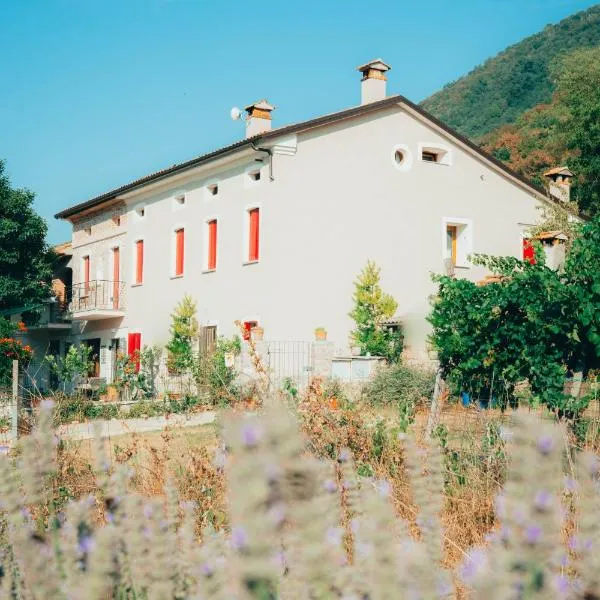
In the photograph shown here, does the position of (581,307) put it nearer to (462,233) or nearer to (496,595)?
(496,595)

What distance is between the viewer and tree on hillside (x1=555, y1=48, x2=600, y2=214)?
31.9 meters

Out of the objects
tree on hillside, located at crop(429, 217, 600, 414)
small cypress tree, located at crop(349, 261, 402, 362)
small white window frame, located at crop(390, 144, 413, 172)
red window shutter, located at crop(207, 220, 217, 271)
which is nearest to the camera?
tree on hillside, located at crop(429, 217, 600, 414)

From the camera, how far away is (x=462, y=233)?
23.1 metres

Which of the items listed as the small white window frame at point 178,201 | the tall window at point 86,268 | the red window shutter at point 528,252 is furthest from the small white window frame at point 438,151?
the tall window at point 86,268

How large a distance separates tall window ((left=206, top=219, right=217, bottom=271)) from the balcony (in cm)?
481

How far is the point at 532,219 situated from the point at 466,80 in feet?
174

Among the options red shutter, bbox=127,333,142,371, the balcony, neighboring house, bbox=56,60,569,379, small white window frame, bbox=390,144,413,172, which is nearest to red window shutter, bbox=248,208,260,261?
neighboring house, bbox=56,60,569,379

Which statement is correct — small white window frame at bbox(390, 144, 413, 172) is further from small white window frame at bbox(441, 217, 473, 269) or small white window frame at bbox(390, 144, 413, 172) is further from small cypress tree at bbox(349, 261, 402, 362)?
small cypress tree at bbox(349, 261, 402, 362)

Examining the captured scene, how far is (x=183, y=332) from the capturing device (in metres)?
22.8

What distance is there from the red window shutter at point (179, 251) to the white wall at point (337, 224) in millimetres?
196

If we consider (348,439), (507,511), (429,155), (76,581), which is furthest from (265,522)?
(429,155)

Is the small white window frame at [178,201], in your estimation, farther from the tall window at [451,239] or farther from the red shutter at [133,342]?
the tall window at [451,239]

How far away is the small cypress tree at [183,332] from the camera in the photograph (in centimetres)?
2223

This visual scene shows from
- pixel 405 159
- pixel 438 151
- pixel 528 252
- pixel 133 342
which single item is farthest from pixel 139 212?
pixel 528 252
